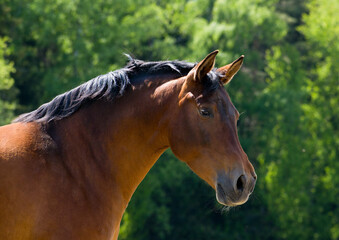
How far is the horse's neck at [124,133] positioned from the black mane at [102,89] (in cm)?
6

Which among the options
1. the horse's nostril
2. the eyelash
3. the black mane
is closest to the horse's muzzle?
the horse's nostril

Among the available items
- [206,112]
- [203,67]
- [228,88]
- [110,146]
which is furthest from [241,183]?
[228,88]

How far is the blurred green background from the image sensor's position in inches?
1024

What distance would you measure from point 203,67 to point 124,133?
31.8 inches

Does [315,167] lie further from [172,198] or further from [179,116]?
[179,116]

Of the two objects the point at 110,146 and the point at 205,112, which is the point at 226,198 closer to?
the point at 205,112

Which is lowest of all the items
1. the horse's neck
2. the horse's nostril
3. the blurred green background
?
the blurred green background

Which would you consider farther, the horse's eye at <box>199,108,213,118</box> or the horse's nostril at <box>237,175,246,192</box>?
the horse's eye at <box>199,108,213,118</box>

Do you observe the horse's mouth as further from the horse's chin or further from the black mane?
the black mane

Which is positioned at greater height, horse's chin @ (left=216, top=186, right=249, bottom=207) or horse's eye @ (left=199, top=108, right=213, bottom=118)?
horse's eye @ (left=199, top=108, right=213, bottom=118)

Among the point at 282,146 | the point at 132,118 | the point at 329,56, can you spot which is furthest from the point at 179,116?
the point at 329,56

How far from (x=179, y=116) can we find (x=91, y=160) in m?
0.75

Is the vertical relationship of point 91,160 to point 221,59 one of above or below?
above

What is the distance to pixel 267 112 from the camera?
98.6 feet
